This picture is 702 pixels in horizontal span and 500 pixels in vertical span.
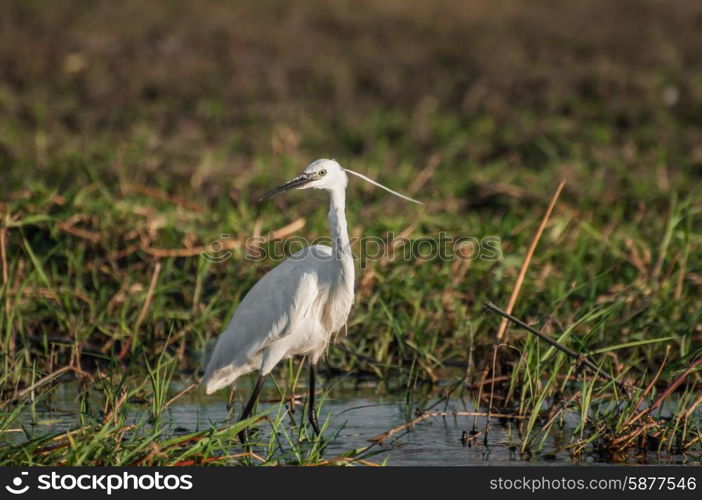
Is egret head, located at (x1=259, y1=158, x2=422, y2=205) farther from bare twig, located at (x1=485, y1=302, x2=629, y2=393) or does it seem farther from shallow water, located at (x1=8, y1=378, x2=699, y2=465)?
shallow water, located at (x1=8, y1=378, x2=699, y2=465)

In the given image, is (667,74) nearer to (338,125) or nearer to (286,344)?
(338,125)

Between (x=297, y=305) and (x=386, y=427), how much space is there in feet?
2.31

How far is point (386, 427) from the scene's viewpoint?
5.29m

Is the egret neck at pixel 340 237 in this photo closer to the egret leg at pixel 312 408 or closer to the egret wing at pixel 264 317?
the egret wing at pixel 264 317

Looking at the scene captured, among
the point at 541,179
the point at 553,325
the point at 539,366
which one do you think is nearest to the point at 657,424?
the point at 539,366

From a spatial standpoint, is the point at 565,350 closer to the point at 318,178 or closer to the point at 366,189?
the point at 318,178

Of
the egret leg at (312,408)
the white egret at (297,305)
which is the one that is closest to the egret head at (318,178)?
the white egret at (297,305)

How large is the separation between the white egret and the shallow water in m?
0.23

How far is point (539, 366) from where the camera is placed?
4.97m

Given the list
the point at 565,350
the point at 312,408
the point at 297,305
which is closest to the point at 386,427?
the point at 312,408

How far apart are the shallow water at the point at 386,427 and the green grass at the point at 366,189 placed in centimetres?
11

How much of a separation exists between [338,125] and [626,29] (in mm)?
5537

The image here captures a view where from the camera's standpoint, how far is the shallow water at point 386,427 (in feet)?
15.5

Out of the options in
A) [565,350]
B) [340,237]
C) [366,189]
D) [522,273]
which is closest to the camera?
[565,350]
